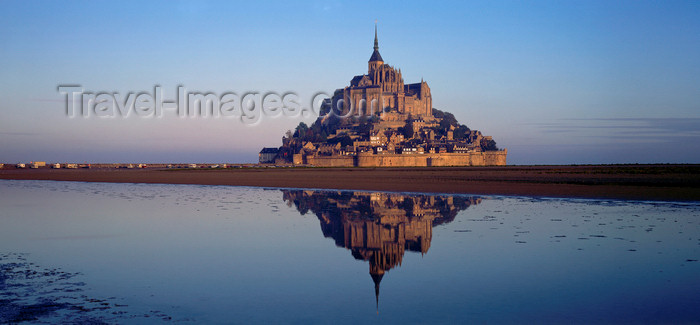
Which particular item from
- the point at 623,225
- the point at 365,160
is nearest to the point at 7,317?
the point at 623,225

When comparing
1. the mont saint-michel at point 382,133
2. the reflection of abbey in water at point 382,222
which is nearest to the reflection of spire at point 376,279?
the reflection of abbey in water at point 382,222

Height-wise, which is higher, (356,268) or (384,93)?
(384,93)

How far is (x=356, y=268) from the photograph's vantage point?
32.2ft

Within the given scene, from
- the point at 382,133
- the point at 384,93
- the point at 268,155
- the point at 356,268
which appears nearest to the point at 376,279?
the point at 356,268

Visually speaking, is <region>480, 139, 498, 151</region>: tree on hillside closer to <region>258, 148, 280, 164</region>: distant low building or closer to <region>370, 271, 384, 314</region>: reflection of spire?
<region>258, 148, 280, 164</region>: distant low building

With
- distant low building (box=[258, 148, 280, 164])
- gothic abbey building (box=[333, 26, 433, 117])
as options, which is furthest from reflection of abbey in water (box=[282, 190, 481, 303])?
gothic abbey building (box=[333, 26, 433, 117])

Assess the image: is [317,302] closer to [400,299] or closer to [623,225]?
[400,299]

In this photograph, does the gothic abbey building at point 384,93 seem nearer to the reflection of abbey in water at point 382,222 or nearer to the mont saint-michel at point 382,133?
the mont saint-michel at point 382,133

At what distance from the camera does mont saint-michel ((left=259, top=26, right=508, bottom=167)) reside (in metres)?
126

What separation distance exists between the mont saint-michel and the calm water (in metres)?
105

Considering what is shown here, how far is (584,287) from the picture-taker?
822cm

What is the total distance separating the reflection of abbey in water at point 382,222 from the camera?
36.7 ft

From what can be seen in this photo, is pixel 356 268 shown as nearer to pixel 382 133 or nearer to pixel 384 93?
pixel 382 133

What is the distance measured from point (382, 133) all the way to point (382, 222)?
12218 centimetres
